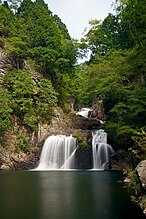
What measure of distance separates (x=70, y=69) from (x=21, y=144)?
11397mm

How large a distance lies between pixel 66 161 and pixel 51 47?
12.7 meters

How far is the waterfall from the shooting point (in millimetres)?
22625

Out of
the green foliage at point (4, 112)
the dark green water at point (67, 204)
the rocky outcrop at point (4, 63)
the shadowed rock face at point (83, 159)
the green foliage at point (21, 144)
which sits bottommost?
the dark green water at point (67, 204)

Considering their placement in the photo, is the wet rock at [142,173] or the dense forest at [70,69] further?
the dense forest at [70,69]

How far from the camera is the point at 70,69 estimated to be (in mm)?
30641

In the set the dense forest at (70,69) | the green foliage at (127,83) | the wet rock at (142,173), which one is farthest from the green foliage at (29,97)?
the wet rock at (142,173)

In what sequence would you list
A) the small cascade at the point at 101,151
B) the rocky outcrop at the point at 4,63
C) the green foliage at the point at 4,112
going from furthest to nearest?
1. the rocky outcrop at the point at 4,63
2. the green foliage at the point at 4,112
3. the small cascade at the point at 101,151

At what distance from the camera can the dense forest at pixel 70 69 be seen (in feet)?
58.6

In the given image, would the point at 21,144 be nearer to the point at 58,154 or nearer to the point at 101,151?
the point at 58,154

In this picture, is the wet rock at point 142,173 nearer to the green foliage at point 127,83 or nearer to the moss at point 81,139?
the green foliage at point 127,83

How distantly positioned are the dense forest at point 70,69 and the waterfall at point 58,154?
253cm

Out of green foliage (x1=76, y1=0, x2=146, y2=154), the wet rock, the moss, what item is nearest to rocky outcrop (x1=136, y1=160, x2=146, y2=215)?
the wet rock

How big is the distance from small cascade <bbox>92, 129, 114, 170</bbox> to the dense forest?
0.80 metres

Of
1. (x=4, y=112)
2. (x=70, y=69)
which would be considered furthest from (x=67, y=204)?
(x=70, y=69)
